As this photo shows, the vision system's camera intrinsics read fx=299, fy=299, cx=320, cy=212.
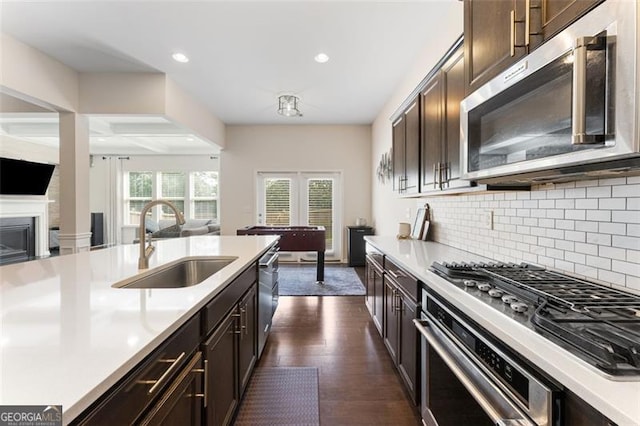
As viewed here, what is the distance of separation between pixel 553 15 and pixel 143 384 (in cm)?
169

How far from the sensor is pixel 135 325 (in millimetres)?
875

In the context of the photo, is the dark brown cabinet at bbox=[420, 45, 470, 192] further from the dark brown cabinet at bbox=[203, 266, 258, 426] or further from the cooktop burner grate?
the dark brown cabinet at bbox=[203, 266, 258, 426]

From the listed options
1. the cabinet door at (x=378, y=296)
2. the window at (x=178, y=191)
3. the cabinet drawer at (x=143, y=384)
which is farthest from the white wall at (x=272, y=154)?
the cabinet drawer at (x=143, y=384)

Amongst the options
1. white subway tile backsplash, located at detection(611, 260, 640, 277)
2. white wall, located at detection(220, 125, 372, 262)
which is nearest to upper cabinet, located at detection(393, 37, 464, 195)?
white subway tile backsplash, located at detection(611, 260, 640, 277)

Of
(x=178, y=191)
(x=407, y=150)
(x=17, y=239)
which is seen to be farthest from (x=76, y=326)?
(x=178, y=191)

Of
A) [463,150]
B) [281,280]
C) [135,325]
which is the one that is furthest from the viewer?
[281,280]

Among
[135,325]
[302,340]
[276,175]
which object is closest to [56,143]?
[276,175]

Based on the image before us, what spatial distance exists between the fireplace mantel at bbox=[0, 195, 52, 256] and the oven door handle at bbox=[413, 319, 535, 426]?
283 inches

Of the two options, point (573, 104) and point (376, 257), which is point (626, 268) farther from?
point (376, 257)

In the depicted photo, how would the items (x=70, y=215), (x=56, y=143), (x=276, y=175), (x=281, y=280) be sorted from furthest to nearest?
(x=56, y=143)
(x=276, y=175)
(x=281, y=280)
(x=70, y=215)

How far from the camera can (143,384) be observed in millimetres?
770

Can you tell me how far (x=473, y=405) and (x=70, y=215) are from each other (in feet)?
15.4

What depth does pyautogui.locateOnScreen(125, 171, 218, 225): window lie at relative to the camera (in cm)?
821

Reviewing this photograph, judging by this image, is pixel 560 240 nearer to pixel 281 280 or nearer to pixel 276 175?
pixel 281 280
